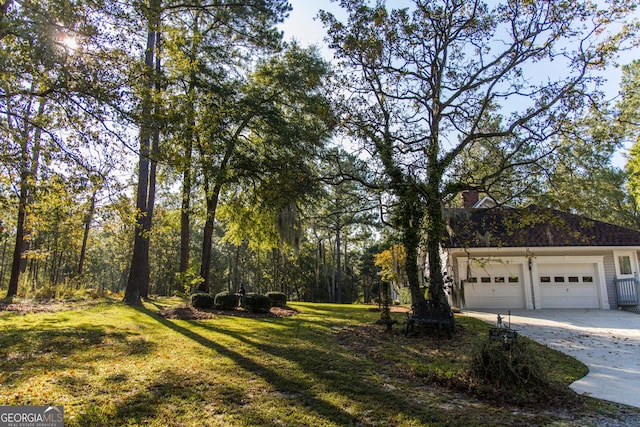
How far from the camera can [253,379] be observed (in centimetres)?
489

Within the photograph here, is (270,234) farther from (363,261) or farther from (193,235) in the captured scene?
(193,235)

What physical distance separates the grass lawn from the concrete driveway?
367 mm

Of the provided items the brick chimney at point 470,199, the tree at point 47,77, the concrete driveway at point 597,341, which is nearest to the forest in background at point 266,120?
the tree at point 47,77

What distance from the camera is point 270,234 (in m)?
16.4

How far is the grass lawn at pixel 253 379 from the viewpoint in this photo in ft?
12.2

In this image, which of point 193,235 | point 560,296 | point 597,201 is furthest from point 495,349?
point 193,235

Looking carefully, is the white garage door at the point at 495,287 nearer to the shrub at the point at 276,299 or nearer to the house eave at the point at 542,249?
the house eave at the point at 542,249

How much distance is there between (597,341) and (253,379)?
8105 mm

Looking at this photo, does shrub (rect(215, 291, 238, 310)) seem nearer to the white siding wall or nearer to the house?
the house

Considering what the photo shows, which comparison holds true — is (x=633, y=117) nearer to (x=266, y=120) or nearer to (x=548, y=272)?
(x=548, y=272)

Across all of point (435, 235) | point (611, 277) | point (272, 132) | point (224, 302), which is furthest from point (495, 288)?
point (272, 132)

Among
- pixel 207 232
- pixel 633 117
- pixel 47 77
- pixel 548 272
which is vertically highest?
pixel 633 117

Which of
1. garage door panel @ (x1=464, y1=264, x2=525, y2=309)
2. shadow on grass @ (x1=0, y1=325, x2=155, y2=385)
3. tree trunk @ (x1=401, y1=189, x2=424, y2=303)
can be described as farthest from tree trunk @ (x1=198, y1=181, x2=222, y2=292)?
garage door panel @ (x1=464, y1=264, x2=525, y2=309)

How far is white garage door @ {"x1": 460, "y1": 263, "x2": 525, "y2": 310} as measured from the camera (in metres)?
15.2
